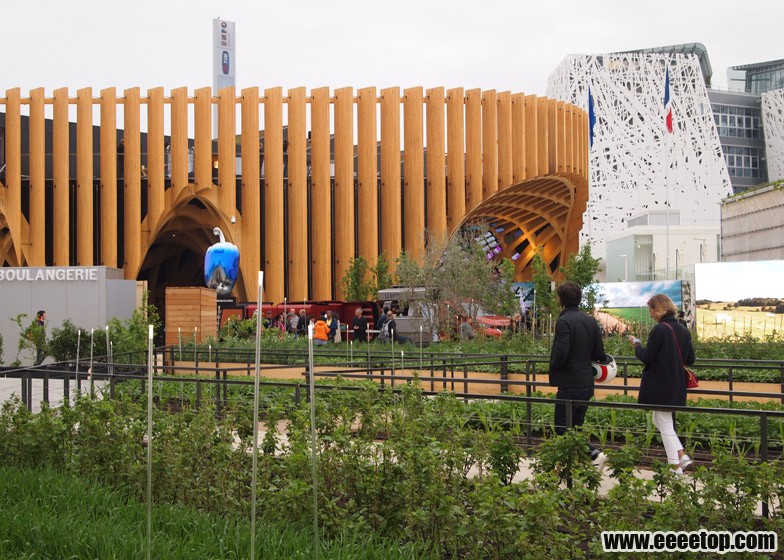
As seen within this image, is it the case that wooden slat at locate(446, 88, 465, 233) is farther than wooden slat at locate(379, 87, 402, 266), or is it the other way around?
wooden slat at locate(446, 88, 465, 233)

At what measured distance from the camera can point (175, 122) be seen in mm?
41031

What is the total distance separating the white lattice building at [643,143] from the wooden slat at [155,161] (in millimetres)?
64364

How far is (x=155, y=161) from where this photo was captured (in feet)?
135

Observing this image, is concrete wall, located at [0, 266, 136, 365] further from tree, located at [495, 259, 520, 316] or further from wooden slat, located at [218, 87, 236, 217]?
wooden slat, located at [218, 87, 236, 217]

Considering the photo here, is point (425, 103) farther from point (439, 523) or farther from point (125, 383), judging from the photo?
point (439, 523)

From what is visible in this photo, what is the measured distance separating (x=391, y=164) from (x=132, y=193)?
1251 centimetres

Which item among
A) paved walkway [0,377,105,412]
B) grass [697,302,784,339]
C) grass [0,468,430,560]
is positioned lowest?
paved walkway [0,377,105,412]

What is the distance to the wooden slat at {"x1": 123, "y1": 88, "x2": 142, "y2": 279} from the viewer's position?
133 ft

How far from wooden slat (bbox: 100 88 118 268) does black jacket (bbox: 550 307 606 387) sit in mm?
34815

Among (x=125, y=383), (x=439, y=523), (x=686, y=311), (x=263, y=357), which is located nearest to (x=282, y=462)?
(x=439, y=523)

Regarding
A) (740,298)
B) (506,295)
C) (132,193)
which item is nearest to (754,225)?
(506,295)

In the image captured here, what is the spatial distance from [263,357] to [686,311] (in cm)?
1614

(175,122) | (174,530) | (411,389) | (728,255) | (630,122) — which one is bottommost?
(174,530)

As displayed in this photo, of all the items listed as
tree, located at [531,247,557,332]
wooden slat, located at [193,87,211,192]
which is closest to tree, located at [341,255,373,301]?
wooden slat, located at [193,87,211,192]
